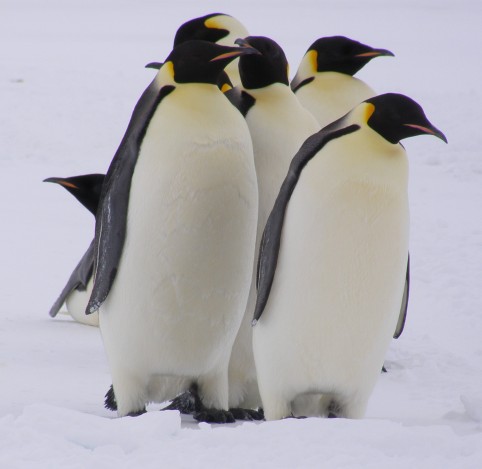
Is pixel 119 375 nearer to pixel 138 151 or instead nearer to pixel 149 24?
pixel 138 151

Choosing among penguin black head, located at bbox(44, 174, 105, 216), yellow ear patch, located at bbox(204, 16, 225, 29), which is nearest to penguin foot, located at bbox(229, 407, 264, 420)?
yellow ear patch, located at bbox(204, 16, 225, 29)

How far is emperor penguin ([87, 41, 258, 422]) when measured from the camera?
127 inches

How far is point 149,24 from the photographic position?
102ft

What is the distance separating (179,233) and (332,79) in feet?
6.30

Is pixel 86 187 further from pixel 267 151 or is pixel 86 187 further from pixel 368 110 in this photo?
pixel 368 110

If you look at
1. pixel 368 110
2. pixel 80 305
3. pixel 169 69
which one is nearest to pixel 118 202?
pixel 169 69

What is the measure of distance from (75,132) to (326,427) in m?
10.2

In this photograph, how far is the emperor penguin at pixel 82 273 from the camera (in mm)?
5129

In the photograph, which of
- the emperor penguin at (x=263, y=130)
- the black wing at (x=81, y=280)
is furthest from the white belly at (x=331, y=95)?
the black wing at (x=81, y=280)

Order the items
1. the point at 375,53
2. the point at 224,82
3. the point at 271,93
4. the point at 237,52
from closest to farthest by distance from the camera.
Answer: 1. the point at 237,52
2. the point at 271,93
3. the point at 224,82
4. the point at 375,53

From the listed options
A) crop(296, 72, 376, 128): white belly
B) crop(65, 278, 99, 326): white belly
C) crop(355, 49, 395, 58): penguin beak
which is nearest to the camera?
Result: crop(355, 49, 395, 58): penguin beak

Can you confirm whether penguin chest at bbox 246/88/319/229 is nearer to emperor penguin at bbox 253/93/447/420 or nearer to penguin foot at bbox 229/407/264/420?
emperor penguin at bbox 253/93/447/420

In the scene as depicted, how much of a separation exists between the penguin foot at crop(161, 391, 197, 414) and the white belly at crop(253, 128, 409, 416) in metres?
0.40

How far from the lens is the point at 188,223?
3250mm
